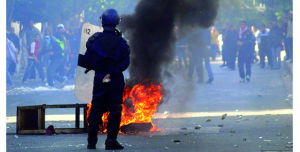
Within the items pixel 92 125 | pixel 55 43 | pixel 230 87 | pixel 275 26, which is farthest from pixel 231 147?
pixel 275 26

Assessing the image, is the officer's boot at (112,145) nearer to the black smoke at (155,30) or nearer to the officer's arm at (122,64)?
the officer's arm at (122,64)

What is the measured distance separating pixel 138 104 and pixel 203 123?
1625mm

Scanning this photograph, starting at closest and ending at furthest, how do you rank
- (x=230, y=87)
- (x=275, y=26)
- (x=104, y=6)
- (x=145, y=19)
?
(x=145, y=19) → (x=230, y=87) → (x=275, y=26) → (x=104, y=6)

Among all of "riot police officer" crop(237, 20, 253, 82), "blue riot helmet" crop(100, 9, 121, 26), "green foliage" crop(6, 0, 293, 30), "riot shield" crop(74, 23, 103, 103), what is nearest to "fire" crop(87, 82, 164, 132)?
"riot shield" crop(74, 23, 103, 103)

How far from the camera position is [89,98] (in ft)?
23.8

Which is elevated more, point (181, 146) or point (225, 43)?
point (225, 43)

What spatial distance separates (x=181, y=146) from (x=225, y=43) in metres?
16.4

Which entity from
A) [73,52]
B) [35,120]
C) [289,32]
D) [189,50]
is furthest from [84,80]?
[73,52]

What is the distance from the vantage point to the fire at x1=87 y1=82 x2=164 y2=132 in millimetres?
6742

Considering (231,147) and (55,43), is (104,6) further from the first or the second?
(231,147)

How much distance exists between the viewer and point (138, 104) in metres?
6.77

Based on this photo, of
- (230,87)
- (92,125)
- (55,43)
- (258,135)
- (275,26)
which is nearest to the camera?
(92,125)

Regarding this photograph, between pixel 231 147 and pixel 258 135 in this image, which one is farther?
pixel 258 135

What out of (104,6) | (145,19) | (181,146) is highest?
(104,6)
